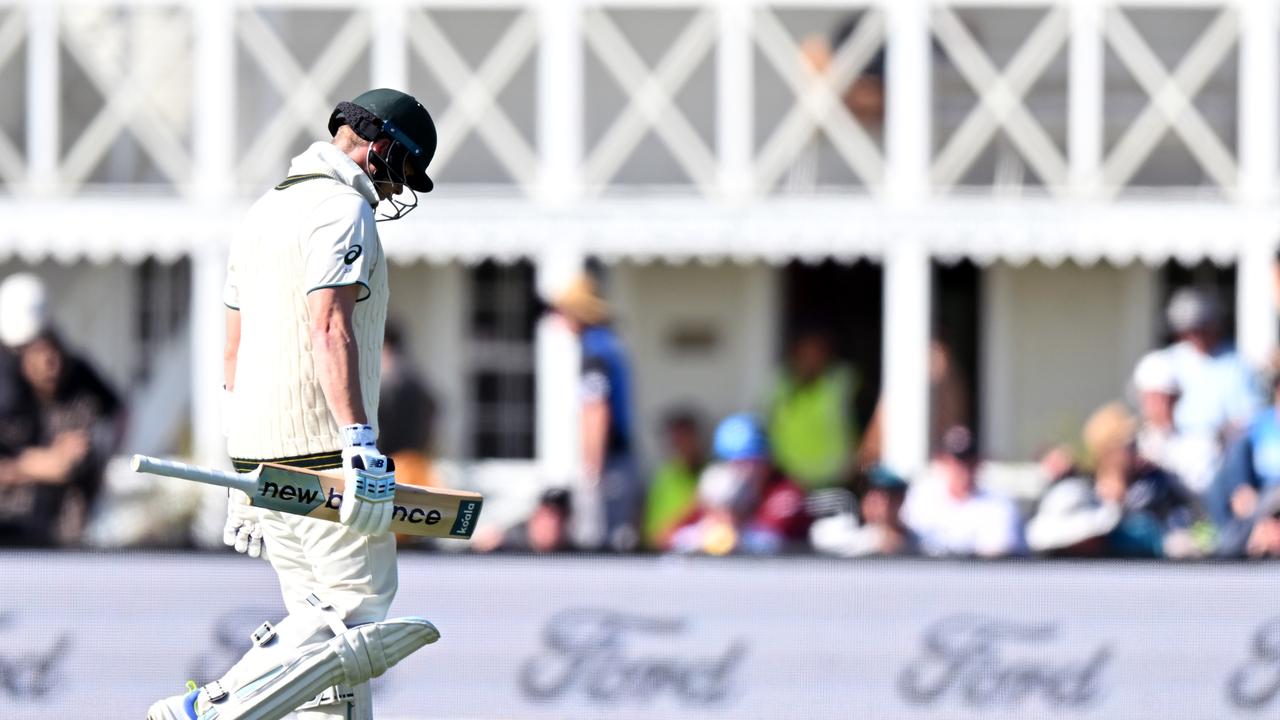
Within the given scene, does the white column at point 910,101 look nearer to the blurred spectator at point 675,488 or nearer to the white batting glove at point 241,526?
the blurred spectator at point 675,488

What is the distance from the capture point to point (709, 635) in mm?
7055

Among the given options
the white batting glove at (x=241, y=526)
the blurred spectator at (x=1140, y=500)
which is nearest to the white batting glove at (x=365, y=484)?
the white batting glove at (x=241, y=526)

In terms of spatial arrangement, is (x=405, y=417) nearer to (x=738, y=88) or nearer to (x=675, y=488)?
(x=675, y=488)

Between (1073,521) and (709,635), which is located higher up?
(1073,521)

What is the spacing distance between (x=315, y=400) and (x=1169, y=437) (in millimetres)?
5667

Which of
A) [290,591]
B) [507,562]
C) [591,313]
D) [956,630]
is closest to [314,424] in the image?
[290,591]

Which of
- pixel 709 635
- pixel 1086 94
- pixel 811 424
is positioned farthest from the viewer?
pixel 1086 94

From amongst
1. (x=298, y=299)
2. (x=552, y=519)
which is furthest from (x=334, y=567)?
(x=552, y=519)

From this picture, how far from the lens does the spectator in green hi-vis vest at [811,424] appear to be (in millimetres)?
12039

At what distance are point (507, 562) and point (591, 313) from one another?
3.01 m

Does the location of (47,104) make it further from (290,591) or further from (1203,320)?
(290,591)

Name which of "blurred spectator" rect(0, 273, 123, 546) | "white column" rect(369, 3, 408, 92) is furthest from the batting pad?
"white column" rect(369, 3, 408, 92)

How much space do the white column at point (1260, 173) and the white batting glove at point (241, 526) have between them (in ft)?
29.6

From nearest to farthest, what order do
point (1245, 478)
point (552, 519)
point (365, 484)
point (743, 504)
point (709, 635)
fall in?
point (365, 484)
point (709, 635)
point (1245, 478)
point (743, 504)
point (552, 519)
